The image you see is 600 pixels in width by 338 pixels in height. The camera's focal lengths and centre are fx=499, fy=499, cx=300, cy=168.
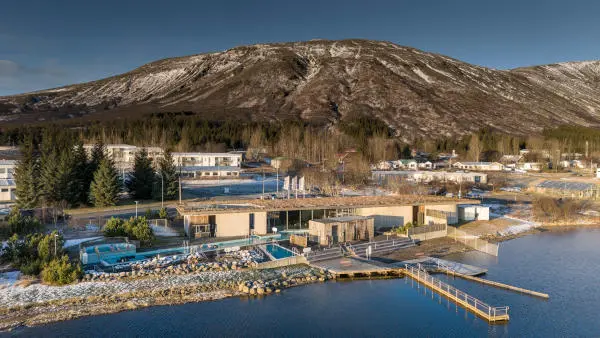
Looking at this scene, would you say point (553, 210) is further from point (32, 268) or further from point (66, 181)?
point (66, 181)

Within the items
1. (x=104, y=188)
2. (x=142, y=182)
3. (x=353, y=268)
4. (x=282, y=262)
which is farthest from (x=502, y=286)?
(x=142, y=182)

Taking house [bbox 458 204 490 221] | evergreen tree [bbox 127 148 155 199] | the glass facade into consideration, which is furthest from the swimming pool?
evergreen tree [bbox 127 148 155 199]

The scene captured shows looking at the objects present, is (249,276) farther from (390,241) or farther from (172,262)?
(390,241)

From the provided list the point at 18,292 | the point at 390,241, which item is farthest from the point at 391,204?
the point at 18,292

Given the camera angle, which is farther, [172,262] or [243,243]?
[243,243]

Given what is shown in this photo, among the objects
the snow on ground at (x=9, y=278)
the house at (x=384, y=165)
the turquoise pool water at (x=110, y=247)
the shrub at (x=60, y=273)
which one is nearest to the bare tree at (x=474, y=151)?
the house at (x=384, y=165)

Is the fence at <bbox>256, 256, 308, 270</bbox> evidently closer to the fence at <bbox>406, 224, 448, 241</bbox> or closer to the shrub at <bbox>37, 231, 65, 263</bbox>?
the fence at <bbox>406, 224, 448, 241</bbox>
